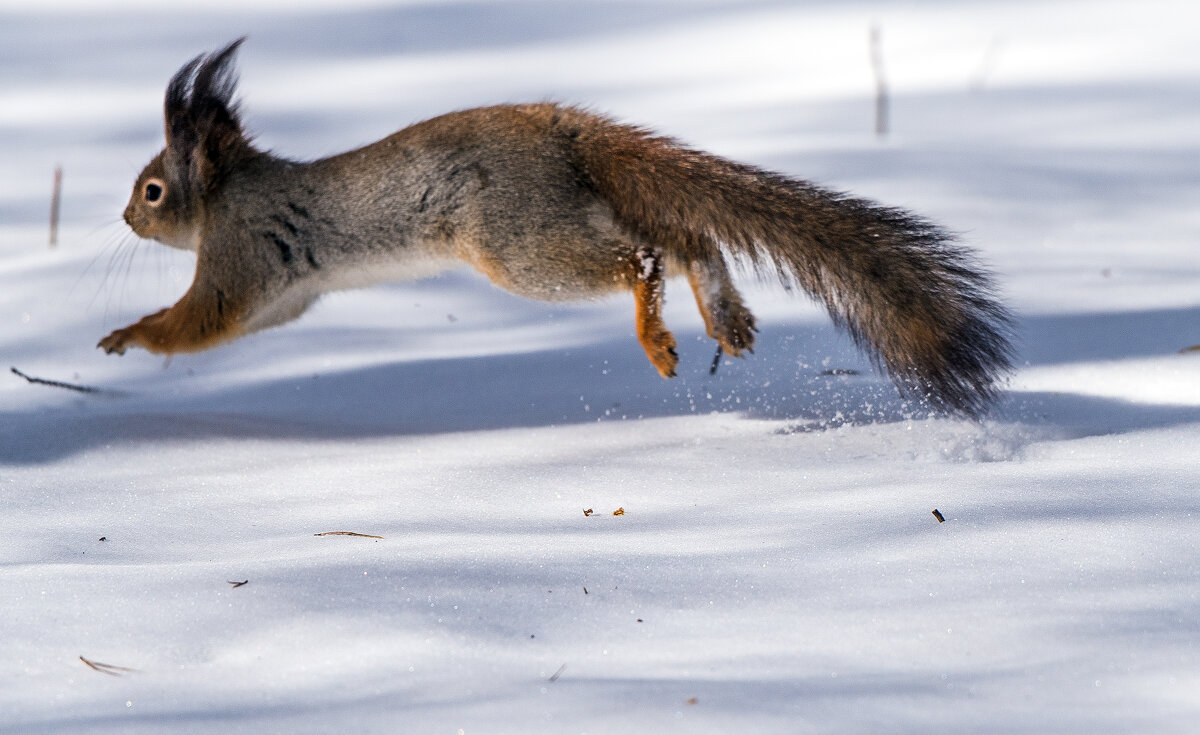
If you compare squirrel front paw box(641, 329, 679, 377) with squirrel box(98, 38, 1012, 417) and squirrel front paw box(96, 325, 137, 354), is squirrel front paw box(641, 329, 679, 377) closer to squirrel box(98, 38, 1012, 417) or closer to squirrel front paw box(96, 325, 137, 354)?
squirrel box(98, 38, 1012, 417)

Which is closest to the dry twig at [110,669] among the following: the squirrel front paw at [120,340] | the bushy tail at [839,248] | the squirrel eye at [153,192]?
the bushy tail at [839,248]

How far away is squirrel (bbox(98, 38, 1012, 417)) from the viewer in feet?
12.5

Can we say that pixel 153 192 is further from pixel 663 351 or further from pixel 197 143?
pixel 663 351

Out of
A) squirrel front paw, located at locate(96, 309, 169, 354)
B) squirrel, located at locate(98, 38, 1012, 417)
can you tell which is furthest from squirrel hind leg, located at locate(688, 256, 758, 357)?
squirrel front paw, located at locate(96, 309, 169, 354)

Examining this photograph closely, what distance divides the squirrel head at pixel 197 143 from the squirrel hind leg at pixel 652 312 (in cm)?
169

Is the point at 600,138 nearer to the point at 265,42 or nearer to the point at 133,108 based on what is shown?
the point at 133,108

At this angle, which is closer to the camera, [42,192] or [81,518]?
[81,518]

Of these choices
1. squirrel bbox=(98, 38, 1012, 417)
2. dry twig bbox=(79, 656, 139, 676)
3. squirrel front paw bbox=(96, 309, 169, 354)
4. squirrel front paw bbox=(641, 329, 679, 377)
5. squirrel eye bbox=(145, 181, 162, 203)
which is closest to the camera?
dry twig bbox=(79, 656, 139, 676)

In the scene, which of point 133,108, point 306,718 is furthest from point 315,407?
point 133,108

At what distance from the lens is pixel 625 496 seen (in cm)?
329

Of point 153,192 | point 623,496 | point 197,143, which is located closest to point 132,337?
point 153,192

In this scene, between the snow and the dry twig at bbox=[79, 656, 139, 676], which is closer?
the snow

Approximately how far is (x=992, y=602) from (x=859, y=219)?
199cm

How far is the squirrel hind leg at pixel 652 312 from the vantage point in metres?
4.20
